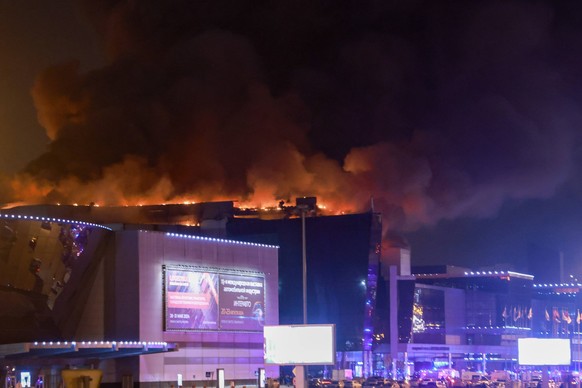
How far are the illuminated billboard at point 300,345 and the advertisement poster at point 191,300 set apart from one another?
20.1 m

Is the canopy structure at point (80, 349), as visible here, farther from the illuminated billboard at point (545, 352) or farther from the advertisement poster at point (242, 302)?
the illuminated billboard at point (545, 352)

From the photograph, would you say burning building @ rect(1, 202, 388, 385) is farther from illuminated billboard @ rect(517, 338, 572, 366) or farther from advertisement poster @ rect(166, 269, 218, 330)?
illuminated billboard @ rect(517, 338, 572, 366)

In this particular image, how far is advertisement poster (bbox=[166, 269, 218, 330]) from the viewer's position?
6378 cm

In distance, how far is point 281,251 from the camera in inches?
3848

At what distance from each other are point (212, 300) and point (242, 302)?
136 inches

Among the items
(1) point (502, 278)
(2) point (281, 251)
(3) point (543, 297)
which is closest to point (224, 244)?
(2) point (281, 251)

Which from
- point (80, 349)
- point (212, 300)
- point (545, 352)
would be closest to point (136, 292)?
point (212, 300)

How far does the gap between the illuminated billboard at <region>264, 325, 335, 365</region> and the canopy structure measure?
37.2 feet

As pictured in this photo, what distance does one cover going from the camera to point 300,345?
143 feet

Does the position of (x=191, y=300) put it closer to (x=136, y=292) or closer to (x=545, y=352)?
(x=136, y=292)

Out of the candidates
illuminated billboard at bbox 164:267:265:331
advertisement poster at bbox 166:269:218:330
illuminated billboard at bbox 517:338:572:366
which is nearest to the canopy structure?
advertisement poster at bbox 166:269:218:330

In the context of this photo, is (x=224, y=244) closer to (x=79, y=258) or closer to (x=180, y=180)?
(x=79, y=258)

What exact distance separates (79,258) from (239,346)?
45.8ft

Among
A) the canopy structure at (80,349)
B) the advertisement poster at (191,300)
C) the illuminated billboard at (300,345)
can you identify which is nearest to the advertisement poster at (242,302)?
the advertisement poster at (191,300)
